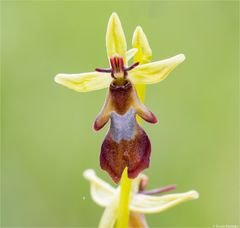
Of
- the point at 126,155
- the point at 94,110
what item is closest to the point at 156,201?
the point at 126,155

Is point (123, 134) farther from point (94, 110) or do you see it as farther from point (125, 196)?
point (94, 110)

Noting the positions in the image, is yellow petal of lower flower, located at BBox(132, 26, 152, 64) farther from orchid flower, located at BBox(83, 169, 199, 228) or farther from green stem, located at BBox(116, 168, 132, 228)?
orchid flower, located at BBox(83, 169, 199, 228)

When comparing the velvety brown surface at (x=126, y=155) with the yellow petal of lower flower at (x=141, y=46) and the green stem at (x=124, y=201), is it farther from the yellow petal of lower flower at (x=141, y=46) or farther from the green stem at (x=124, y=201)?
the yellow petal of lower flower at (x=141, y=46)

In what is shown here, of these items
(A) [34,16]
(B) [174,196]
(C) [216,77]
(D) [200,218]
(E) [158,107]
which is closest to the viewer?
(B) [174,196]

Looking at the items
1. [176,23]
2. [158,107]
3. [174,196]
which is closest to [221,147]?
[158,107]

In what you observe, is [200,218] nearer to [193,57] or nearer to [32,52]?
[193,57]

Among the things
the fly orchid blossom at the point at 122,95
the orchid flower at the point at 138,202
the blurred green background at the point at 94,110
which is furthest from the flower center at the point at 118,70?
the blurred green background at the point at 94,110
